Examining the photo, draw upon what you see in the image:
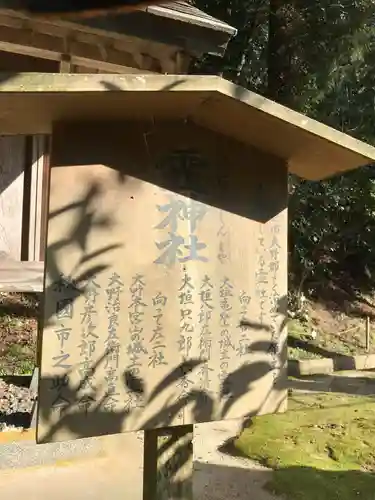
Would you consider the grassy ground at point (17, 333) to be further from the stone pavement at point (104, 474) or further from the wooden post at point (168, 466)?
the wooden post at point (168, 466)

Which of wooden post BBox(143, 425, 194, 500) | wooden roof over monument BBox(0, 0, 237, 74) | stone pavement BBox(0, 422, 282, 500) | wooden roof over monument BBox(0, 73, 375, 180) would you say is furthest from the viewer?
stone pavement BBox(0, 422, 282, 500)

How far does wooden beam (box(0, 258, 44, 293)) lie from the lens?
4805mm

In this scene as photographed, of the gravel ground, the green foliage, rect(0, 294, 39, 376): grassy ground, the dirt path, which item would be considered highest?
the green foliage

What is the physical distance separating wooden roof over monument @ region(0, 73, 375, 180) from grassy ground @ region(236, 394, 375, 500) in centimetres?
304

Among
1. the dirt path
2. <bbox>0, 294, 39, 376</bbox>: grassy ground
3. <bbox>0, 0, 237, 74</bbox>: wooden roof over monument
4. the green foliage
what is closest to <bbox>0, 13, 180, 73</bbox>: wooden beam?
<bbox>0, 0, 237, 74</bbox>: wooden roof over monument

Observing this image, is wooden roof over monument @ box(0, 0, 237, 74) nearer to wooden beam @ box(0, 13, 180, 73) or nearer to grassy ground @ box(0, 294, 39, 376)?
wooden beam @ box(0, 13, 180, 73)

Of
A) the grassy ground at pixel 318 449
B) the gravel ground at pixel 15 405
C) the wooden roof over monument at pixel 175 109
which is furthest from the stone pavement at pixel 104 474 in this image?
the wooden roof over monument at pixel 175 109

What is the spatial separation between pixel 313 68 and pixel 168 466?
30.3 feet

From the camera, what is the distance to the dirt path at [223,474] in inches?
189

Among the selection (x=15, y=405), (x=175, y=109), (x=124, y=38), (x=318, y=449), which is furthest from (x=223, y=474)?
(x=175, y=109)

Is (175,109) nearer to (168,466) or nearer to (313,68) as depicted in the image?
(168,466)

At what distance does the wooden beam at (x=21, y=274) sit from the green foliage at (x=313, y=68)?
278 inches

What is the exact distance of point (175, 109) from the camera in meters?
2.46

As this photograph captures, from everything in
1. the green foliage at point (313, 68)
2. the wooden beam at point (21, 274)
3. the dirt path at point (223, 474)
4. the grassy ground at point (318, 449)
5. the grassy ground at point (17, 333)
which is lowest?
the dirt path at point (223, 474)
